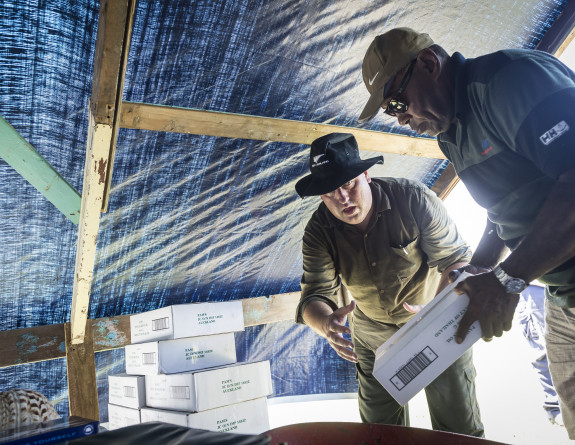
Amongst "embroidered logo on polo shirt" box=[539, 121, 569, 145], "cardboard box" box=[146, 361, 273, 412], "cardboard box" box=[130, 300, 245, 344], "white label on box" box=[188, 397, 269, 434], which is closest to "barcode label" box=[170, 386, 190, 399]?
"cardboard box" box=[146, 361, 273, 412]

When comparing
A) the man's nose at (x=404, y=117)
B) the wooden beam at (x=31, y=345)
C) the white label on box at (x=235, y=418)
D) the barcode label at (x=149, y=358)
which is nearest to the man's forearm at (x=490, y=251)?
the man's nose at (x=404, y=117)

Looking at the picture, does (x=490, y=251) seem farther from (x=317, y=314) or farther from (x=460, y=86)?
(x=317, y=314)

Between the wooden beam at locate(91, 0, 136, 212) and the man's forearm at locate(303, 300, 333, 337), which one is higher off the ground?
the wooden beam at locate(91, 0, 136, 212)

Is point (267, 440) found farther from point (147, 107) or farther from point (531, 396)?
→ point (531, 396)

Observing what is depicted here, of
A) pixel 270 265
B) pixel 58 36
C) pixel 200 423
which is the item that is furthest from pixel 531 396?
pixel 58 36

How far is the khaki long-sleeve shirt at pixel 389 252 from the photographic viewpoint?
1.91 m

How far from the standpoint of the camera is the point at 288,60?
2066mm

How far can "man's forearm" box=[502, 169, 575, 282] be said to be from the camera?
3.04 feet

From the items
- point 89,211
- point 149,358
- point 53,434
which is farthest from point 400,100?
point 149,358

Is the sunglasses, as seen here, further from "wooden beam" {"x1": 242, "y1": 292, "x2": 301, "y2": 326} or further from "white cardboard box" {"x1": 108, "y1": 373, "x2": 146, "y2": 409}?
"wooden beam" {"x1": 242, "y1": 292, "x2": 301, "y2": 326}

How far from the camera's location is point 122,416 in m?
2.49

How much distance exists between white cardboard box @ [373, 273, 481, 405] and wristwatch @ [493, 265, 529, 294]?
9cm

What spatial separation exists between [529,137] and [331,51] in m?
1.32

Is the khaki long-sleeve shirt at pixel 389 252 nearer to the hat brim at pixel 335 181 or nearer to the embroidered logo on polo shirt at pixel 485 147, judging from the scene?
the hat brim at pixel 335 181
